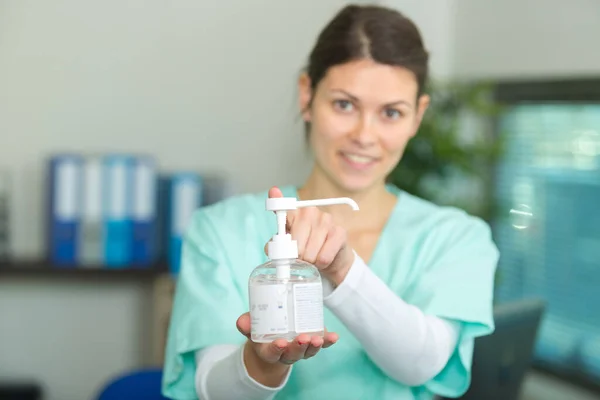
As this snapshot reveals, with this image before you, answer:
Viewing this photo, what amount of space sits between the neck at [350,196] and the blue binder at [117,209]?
1.80m

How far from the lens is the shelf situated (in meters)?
3.15

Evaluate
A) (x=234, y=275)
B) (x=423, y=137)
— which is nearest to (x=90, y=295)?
(x=423, y=137)

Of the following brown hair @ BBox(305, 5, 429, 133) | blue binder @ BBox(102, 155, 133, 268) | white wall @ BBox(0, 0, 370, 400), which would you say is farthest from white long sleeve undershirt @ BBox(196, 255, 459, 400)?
white wall @ BBox(0, 0, 370, 400)

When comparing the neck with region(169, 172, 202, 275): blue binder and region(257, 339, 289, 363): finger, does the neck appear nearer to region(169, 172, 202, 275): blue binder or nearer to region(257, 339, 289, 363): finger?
region(257, 339, 289, 363): finger

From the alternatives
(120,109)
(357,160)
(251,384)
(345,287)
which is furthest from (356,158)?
(120,109)

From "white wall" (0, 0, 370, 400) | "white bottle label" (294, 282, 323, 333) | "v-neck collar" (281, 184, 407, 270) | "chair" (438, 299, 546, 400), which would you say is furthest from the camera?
"white wall" (0, 0, 370, 400)

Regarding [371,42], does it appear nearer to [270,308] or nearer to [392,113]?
[392,113]

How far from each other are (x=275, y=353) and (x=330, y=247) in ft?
0.44

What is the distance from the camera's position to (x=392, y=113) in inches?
50.9

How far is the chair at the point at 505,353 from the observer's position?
1.64m

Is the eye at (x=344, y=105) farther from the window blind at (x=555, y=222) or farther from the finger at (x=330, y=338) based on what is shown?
the window blind at (x=555, y=222)

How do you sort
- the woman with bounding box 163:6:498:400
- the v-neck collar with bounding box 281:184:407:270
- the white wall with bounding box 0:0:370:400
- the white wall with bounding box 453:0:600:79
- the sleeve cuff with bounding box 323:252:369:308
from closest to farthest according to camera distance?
the sleeve cuff with bounding box 323:252:369:308 < the woman with bounding box 163:6:498:400 < the v-neck collar with bounding box 281:184:407:270 < the white wall with bounding box 453:0:600:79 < the white wall with bounding box 0:0:370:400

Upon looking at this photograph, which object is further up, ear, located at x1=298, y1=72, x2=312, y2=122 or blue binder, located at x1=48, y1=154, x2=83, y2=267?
ear, located at x1=298, y1=72, x2=312, y2=122

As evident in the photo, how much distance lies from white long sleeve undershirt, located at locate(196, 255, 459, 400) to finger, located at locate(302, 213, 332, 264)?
0.29 feet
